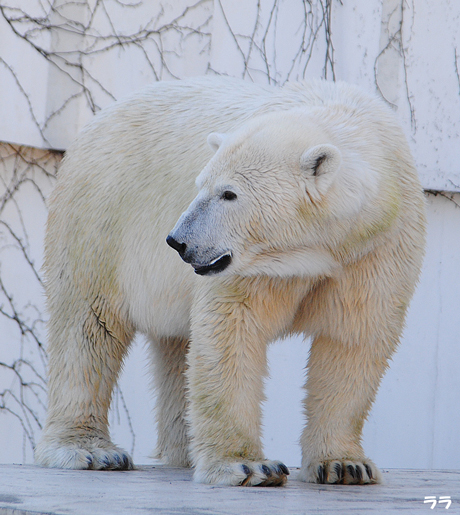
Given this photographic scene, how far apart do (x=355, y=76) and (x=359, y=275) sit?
264 cm

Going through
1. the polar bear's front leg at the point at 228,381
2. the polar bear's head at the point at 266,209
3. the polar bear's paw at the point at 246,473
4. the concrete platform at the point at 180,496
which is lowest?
the concrete platform at the point at 180,496

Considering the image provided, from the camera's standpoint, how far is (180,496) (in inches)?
83.5

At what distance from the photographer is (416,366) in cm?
492

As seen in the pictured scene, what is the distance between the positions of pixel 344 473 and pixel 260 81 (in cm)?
280

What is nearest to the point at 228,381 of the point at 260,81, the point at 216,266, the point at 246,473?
the point at 246,473

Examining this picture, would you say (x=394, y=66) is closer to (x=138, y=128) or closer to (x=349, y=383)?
(x=138, y=128)

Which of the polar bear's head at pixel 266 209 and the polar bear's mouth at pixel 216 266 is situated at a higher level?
the polar bear's head at pixel 266 209

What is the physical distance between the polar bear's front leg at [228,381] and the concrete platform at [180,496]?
122mm

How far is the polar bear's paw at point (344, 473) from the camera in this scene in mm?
2646

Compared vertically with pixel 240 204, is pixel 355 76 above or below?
above

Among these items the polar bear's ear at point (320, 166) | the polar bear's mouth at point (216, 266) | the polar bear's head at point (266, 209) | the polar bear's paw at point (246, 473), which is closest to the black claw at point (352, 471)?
the polar bear's paw at point (246, 473)

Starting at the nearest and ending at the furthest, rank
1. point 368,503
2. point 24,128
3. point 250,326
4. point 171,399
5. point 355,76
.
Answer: point 368,503
point 250,326
point 171,399
point 24,128
point 355,76

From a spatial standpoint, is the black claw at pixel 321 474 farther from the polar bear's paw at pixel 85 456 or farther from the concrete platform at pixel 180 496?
the polar bear's paw at pixel 85 456

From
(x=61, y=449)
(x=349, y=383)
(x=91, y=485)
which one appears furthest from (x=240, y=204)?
(x=61, y=449)
